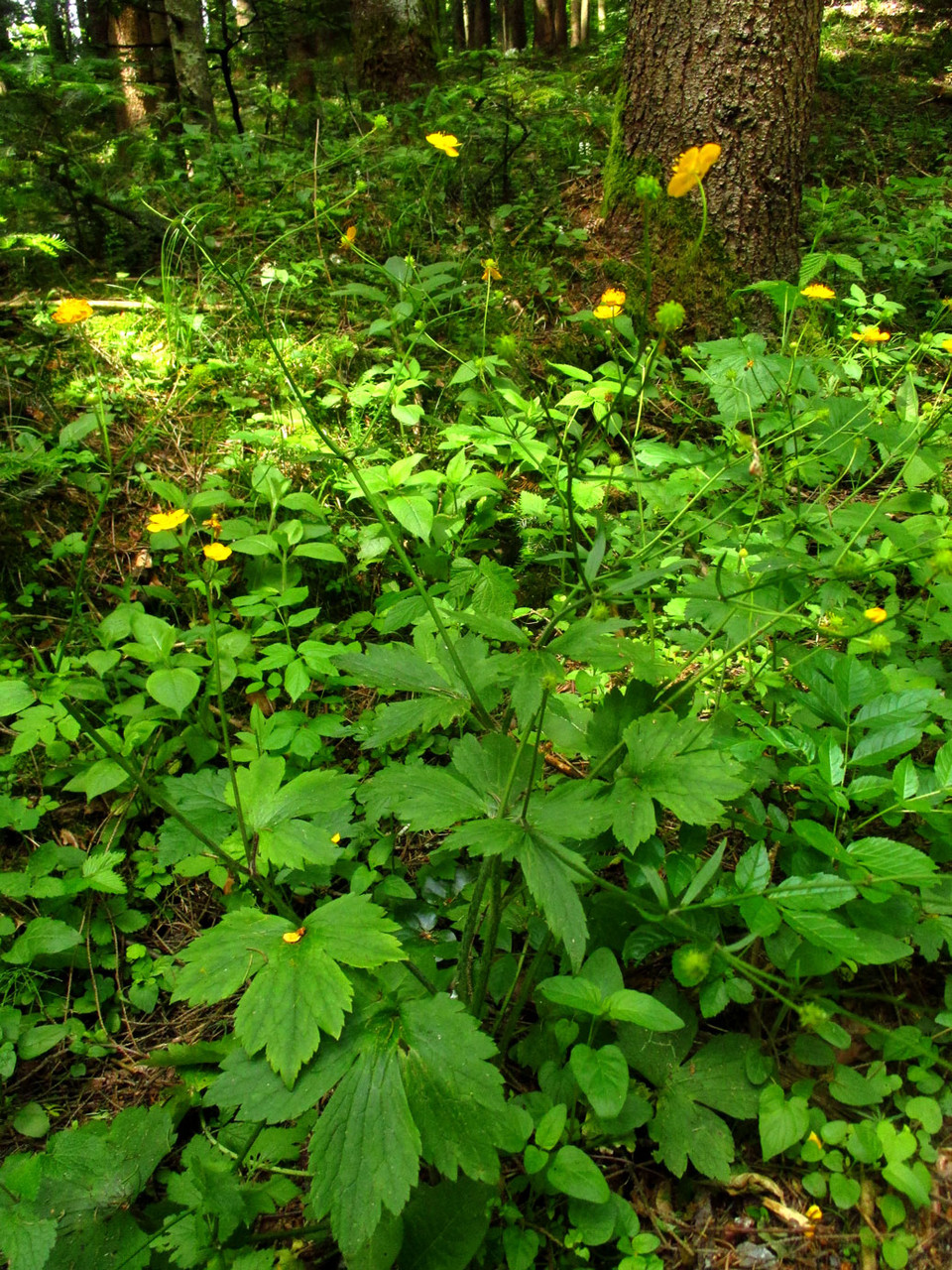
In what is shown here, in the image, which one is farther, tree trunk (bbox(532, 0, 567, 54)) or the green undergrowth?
tree trunk (bbox(532, 0, 567, 54))

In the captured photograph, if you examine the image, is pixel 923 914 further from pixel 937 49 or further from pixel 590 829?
pixel 937 49

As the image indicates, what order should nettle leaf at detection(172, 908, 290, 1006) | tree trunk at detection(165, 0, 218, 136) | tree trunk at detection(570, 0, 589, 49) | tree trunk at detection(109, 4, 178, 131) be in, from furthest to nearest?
tree trunk at detection(570, 0, 589, 49)
tree trunk at detection(109, 4, 178, 131)
tree trunk at detection(165, 0, 218, 136)
nettle leaf at detection(172, 908, 290, 1006)

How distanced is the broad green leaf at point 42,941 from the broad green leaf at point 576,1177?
41.0 inches

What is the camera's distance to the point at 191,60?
418 cm

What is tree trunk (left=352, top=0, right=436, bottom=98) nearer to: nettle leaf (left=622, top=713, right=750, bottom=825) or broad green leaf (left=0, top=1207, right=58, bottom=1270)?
nettle leaf (left=622, top=713, right=750, bottom=825)

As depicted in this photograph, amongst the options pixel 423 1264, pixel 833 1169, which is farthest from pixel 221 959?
pixel 833 1169

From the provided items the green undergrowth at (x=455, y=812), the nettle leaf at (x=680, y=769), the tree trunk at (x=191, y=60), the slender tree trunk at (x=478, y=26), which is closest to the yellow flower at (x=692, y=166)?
the green undergrowth at (x=455, y=812)

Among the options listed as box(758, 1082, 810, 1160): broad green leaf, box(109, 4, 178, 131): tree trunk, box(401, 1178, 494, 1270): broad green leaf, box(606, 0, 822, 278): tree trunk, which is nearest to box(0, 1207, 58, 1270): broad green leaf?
box(401, 1178, 494, 1270): broad green leaf

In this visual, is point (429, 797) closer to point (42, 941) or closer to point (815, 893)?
point (815, 893)

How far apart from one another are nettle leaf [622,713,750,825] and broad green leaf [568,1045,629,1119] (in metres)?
0.39

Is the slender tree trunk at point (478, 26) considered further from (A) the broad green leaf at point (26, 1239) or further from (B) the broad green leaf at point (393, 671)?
(A) the broad green leaf at point (26, 1239)

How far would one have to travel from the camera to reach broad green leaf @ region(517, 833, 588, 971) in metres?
1.06

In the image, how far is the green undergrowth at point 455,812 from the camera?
1.14 m

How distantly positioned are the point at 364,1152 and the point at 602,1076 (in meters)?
0.38
